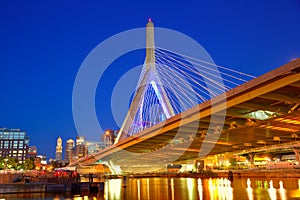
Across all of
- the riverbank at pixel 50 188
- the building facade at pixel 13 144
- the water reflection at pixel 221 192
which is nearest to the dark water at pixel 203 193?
the water reflection at pixel 221 192

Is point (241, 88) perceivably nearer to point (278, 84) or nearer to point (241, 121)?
point (278, 84)

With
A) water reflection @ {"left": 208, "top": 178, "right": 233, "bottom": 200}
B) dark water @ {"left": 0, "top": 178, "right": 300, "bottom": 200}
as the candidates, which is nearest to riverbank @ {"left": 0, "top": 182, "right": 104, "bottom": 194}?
dark water @ {"left": 0, "top": 178, "right": 300, "bottom": 200}

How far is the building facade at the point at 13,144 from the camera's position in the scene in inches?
5896

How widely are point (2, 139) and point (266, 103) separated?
151292 millimetres

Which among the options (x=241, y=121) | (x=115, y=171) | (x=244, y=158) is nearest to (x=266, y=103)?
(x=241, y=121)

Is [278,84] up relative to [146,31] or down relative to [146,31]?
down

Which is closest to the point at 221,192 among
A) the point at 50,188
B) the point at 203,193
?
the point at 203,193

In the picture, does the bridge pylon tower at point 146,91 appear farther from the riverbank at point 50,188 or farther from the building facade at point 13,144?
the building facade at point 13,144

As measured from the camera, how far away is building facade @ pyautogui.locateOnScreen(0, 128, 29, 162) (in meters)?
150

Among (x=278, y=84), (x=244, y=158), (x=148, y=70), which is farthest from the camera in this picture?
(x=244, y=158)

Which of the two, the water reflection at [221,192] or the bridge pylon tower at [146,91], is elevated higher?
the bridge pylon tower at [146,91]

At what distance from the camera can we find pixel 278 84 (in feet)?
49.4

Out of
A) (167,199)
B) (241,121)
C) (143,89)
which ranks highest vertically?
(143,89)

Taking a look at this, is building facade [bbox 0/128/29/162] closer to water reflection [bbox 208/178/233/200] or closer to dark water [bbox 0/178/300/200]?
dark water [bbox 0/178/300/200]
